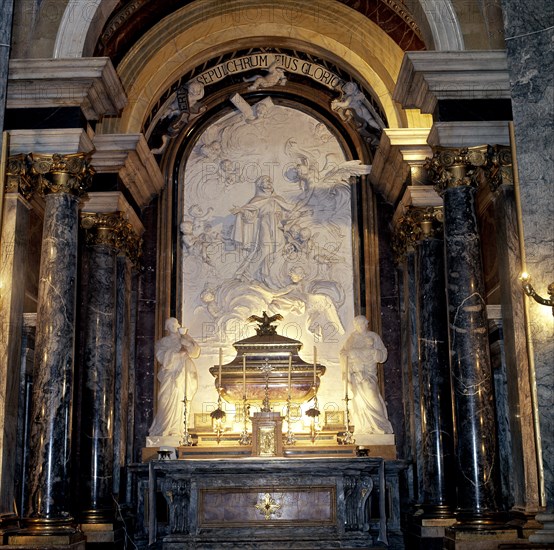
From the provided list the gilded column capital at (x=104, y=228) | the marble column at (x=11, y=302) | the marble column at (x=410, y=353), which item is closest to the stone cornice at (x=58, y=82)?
the marble column at (x=11, y=302)

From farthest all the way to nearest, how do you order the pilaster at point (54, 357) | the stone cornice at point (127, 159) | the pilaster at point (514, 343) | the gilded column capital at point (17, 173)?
the stone cornice at point (127, 159), the gilded column capital at point (17, 173), the pilaster at point (514, 343), the pilaster at point (54, 357)

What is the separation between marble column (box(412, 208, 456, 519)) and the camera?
46.4 ft

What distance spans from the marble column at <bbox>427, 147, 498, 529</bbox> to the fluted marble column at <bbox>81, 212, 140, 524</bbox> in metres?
5.69

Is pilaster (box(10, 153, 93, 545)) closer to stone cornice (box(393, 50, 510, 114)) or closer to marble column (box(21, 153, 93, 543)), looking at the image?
marble column (box(21, 153, 93, 543))

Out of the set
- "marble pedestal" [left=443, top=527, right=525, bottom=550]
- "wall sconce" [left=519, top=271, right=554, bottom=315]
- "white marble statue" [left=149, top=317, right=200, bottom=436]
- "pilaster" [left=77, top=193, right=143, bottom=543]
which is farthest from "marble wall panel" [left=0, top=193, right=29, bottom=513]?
"wall sconce" [left=519, top=271, right=554, bottom=315]

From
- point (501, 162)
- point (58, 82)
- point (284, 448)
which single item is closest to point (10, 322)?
point (58, 82)

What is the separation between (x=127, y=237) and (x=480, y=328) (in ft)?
22.0

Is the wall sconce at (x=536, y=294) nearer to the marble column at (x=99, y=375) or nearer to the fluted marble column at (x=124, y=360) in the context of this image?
the marble column at (x=99, y=375)

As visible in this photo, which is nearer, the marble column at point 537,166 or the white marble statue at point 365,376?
the marble column at point 537,166

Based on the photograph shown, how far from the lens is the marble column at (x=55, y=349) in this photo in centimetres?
1121

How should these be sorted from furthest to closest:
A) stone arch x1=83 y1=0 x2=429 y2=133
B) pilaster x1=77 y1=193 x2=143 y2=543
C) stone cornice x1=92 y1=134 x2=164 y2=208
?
1. stone arch x1=83 y1=0 x2=429 y2=133
2. stone cornice x1=92 y1=134 x2=164 y2=208
3. pilaster x1=77 y1=193 x2=143 y2=543

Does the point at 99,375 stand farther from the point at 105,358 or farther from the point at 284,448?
the point at 284,448

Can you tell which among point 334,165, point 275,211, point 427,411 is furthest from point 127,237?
point 427,411

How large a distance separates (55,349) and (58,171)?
8.05 feet
